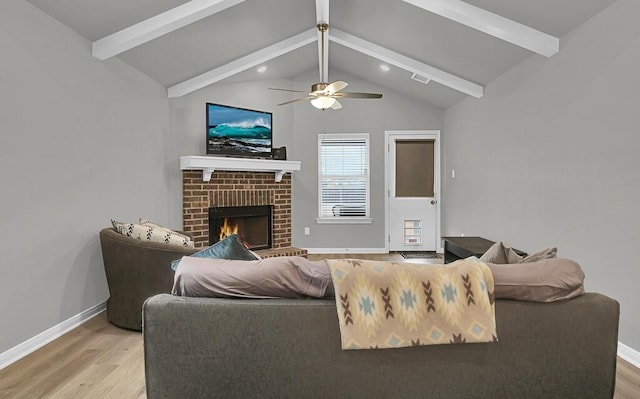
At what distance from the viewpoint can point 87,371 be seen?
2666mm

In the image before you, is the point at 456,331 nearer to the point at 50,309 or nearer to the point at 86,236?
the point at 50,309

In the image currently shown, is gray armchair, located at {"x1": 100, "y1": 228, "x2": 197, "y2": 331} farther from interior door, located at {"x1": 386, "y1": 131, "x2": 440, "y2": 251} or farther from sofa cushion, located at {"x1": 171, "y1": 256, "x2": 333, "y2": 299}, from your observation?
interior door, located at {"x1": 386, "y1": 131, "x2": 440, "y2": 251}

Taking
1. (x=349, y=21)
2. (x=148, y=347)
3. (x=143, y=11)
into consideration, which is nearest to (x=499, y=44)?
(x=349, y=21)

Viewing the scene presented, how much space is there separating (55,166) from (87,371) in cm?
150

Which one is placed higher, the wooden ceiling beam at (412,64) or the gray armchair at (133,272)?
the wooden ceiling beam at (412,64)

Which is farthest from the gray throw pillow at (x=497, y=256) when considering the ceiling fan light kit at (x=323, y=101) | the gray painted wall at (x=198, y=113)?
the gray painted wall at (x=198, y=113)

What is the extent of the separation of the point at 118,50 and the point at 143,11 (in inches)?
18.0

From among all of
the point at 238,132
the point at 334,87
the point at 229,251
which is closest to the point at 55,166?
the point at 229,251

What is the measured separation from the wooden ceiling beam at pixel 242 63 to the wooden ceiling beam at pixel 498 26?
2004mm

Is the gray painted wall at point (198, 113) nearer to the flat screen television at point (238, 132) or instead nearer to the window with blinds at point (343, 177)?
the flat screen television at point (238, 132)

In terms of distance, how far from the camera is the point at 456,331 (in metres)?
1.73

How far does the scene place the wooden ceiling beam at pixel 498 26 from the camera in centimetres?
361

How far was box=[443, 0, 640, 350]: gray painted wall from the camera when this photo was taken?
9.25 feet

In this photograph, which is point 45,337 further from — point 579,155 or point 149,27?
point 579,155
